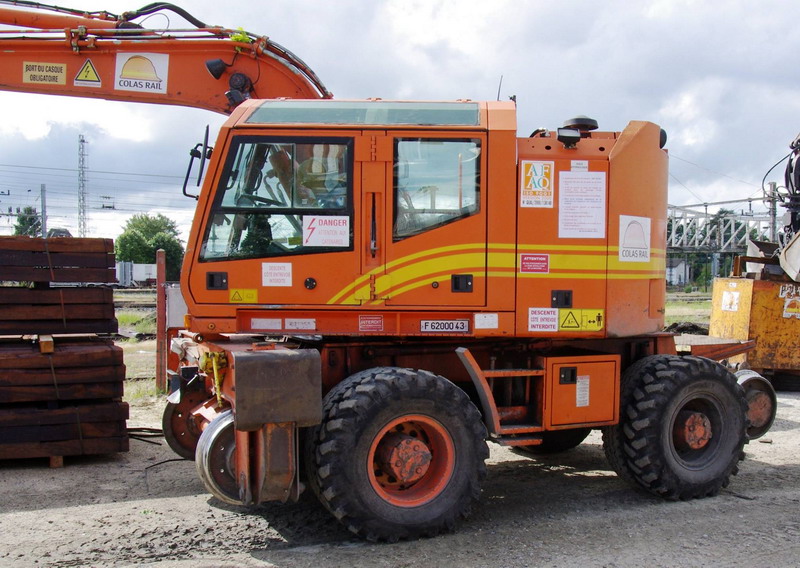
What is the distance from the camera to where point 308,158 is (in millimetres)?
5766

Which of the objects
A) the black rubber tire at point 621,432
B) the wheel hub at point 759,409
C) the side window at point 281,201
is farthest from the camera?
the wheel hub at point 759,409

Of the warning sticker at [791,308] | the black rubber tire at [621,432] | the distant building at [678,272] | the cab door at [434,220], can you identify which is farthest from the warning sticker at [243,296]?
the distant building at [678,272]

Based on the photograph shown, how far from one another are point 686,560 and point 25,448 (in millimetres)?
6032

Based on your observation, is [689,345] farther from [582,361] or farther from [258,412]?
[258,412]

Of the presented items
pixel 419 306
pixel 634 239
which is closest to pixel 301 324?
pixel 419 306

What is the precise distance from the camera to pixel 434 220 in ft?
19.1

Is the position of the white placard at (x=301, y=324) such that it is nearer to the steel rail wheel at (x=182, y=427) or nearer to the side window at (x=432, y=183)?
the side window at (x=432, y=183)

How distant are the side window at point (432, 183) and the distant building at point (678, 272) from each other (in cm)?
6672

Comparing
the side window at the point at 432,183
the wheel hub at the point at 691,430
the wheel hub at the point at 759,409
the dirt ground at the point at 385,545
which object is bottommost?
the dirt ground at the point at 385,545

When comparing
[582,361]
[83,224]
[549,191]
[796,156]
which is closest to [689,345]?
[582,361]

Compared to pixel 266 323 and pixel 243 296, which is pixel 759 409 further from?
pixel 243 296

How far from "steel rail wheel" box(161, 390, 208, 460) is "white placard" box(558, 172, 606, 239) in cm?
376

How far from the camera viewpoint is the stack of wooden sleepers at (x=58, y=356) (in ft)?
24.2

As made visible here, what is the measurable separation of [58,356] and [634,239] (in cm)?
566
